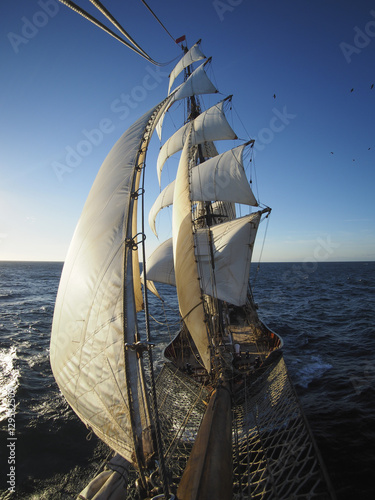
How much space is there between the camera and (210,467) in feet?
10.0

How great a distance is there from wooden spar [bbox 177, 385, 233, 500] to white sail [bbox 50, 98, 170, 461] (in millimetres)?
619

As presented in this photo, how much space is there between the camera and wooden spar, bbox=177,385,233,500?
260cm

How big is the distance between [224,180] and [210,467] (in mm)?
13946

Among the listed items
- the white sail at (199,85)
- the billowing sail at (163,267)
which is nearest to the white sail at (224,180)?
the billowing sail at (163,267)

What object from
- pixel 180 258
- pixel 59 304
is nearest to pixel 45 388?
pixel 180 258

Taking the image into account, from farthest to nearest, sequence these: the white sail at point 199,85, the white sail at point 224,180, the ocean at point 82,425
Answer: the white sail at point 199,85, the white sail at point 224,180, the ocean at point 82,425

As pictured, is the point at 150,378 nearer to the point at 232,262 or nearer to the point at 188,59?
the point at 232,262

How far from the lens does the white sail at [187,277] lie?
923 centimetres

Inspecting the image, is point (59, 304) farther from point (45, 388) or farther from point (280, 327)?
point (280, 327)

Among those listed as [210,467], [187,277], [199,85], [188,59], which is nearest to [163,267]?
[187,277]

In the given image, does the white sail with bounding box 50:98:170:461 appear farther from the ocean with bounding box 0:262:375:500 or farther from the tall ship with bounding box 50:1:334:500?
the ocean with bounding box 0:262:375:500

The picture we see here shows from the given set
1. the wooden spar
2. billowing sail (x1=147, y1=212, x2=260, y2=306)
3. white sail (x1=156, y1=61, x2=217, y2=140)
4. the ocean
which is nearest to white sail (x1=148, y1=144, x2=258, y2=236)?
billowing sail (x1=147, y1=212, x2=260, y2=306)

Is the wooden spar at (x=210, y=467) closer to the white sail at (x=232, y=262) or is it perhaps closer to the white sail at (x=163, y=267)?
the white sail at (x=232, y=262)

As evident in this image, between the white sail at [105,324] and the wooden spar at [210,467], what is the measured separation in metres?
0.62
